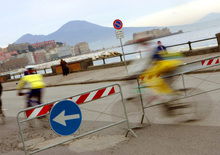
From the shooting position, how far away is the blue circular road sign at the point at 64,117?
5387 millimetres

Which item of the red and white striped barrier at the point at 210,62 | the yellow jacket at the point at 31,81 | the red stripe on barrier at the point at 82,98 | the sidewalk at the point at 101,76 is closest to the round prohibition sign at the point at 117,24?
the sidewalk at the point at 101,76

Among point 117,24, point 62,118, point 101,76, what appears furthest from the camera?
point 101,76

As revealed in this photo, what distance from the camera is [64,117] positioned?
5.48 m

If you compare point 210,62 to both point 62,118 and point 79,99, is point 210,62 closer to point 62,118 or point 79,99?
point 79,99

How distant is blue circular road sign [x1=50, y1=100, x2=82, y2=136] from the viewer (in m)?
5.39

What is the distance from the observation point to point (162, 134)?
5.88 m

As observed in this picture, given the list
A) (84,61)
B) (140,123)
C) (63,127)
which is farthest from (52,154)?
(84,61)

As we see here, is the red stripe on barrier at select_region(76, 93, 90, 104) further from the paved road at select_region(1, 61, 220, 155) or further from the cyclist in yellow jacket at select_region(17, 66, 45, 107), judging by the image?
the cyclist in yellow jacket at select_region(17, 66, 45, 107)

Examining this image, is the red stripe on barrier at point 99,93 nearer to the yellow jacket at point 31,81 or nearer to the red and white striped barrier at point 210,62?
the red and white striped barrier at point 210,62

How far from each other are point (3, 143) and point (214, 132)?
203 inches

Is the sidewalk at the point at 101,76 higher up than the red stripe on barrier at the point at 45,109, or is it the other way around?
the red stripe on barrier at the point at 45,109

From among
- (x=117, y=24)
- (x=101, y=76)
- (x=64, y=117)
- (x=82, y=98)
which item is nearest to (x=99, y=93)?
(x=82, y=98)

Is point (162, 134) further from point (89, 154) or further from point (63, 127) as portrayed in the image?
point (63, 127)

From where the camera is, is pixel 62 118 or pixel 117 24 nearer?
pixel 62 118
